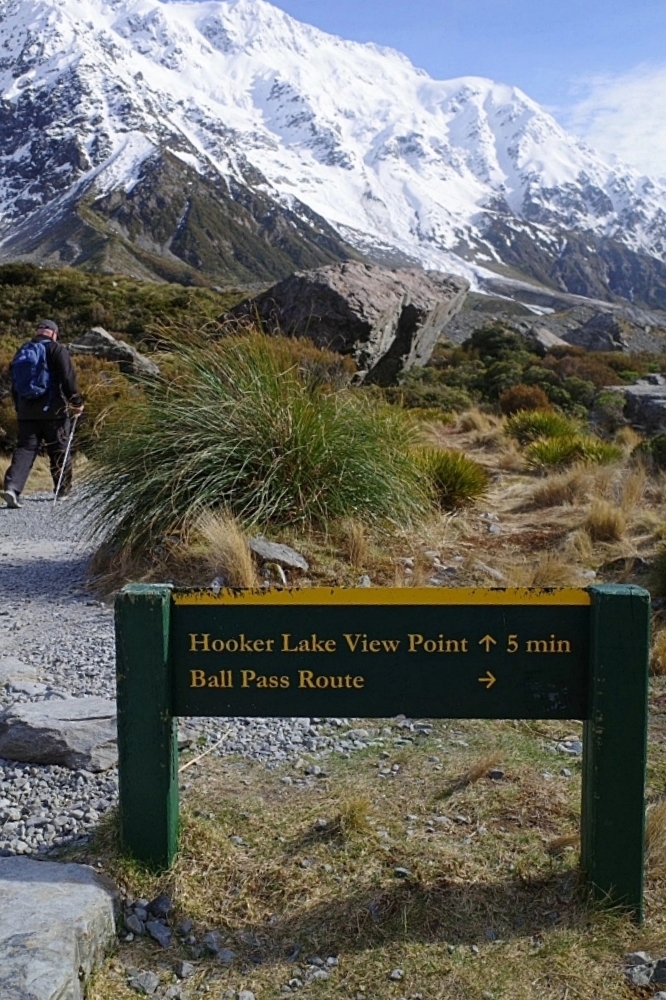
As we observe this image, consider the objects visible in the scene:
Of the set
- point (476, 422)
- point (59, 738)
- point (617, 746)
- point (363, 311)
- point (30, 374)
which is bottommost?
point (59, 738)

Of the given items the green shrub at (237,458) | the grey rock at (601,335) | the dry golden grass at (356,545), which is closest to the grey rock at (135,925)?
the green shrub at (237,458)

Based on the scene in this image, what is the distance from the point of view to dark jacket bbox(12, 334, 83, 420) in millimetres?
8805

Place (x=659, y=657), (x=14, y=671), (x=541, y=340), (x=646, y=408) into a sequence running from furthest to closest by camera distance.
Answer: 1. (x=541, y=340)
2. (x=646, y=408)
3. (x=659, y=657)
4. (x=14, y=671)

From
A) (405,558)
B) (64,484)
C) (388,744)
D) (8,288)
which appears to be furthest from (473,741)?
(8,288)

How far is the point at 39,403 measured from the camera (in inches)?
347

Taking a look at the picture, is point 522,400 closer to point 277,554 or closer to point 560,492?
point 560,492

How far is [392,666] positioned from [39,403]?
693 cm

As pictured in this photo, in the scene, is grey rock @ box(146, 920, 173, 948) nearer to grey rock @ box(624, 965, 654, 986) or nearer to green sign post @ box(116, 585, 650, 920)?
green sign post @ box(116, 585, 650, 920)

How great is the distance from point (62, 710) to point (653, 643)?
3135mm

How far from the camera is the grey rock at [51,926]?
221 centimetres

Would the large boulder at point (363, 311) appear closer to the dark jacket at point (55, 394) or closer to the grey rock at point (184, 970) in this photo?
the dark jacket at point (55, 394)

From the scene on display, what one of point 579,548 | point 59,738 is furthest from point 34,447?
point 59,738

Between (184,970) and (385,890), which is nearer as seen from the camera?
(184,970)

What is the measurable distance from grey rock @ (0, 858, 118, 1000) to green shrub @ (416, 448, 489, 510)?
5511 millimetres
